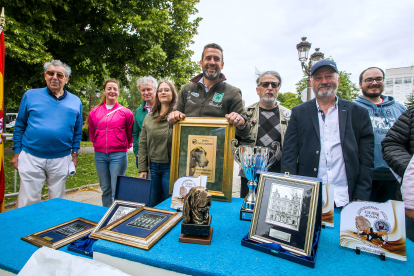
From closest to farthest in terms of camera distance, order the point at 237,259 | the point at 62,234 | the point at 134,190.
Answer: the point at 237,259
the point at 62,234
the point at 134,190

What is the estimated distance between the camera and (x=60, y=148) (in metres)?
2.77

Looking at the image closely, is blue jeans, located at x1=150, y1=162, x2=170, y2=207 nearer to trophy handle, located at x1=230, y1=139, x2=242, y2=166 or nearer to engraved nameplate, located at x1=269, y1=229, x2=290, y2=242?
trophy handle, located at x1=230, y1=139, x2=242, y2=166

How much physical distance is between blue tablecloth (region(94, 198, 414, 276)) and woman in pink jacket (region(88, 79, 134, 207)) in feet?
7.31

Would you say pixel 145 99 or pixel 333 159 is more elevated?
pixel 145 99

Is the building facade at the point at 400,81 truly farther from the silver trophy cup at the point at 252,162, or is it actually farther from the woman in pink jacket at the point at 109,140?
the silver trophy cup at the point at 252,162

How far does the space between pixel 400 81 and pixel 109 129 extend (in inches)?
3240

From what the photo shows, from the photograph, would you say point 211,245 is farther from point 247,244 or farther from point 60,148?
point 60,148

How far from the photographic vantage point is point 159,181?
8.43 ft

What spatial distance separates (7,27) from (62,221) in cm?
665

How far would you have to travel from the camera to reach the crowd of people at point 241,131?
1.85 metres

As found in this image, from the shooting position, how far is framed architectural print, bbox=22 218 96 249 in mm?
1242

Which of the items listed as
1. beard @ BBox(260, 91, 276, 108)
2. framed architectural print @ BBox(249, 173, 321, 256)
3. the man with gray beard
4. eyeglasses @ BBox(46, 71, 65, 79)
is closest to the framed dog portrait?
framed architectural print @ BBox(249, 173, 321, 256)

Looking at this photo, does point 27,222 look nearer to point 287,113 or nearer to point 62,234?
point 62,234

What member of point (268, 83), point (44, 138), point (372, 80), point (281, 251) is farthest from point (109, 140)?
point (372, 80)
